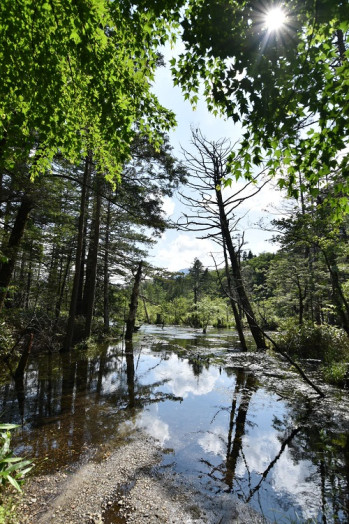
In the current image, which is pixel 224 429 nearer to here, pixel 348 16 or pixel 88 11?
pixel 348 16

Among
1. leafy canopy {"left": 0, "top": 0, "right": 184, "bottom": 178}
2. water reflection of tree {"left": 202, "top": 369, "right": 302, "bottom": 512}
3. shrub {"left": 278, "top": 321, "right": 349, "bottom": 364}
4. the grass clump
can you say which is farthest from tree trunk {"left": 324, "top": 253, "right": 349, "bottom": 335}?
leafy canopy {"left": 0, "top": 0, "right": 184, "bottom": 178}

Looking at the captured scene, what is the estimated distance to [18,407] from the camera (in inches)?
213

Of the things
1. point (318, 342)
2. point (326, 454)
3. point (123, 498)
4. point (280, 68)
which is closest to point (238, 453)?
point (326, 454)

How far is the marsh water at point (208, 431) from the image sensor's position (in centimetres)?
309

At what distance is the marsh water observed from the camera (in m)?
3.09

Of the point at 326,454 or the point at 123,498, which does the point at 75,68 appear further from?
the point at 326,454

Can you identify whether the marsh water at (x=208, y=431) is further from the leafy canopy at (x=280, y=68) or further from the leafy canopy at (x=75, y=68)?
the leafy canopy at (x=75, y=68)

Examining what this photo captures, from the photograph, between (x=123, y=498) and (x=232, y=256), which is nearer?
(x=123, y=498)

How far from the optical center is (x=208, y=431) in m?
4.65

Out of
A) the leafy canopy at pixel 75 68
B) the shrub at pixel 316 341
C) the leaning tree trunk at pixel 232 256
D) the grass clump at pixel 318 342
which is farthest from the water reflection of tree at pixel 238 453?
the leaning tree trunk at pixel 232 256

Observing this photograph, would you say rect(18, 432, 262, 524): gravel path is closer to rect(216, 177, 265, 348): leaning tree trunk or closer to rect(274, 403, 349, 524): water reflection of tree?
rect(274, 403, 349, 524): water reflection of tree

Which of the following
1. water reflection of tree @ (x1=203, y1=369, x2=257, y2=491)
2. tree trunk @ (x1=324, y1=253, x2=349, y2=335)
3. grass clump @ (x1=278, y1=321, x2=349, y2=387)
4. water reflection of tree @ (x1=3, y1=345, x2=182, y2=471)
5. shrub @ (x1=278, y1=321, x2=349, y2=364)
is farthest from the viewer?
shrub @ (x1=278, y1=321, x2=349, y2=364)

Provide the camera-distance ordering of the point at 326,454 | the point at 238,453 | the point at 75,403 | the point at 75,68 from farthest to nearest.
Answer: the point at 75,403
the point at 75,68
the point at 238,453
the point at 326,454

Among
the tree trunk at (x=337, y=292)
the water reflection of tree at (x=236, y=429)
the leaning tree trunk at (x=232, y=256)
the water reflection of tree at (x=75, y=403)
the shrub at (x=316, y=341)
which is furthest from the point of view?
the leaning tree trunk at (x=232, y=256)
